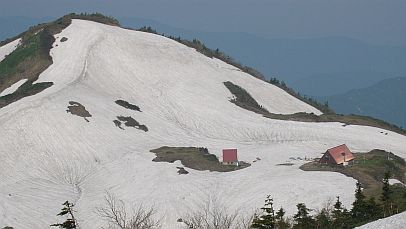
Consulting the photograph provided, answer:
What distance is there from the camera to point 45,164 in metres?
73.8

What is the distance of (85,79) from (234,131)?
2946 cm

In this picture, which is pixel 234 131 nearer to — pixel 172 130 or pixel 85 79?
pixel 172 130

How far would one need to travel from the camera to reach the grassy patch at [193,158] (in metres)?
71.0

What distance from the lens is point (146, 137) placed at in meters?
85.9

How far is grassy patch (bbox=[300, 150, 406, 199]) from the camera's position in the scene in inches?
2329

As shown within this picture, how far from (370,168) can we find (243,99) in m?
49.7

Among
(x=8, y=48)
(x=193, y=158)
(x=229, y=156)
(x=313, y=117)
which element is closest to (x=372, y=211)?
(x=229, y=156)

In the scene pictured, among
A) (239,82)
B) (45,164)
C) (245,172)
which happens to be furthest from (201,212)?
(239,82)

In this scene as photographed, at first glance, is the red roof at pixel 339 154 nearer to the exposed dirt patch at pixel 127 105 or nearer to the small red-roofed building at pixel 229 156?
the small red-roofed building at pixel 229 156

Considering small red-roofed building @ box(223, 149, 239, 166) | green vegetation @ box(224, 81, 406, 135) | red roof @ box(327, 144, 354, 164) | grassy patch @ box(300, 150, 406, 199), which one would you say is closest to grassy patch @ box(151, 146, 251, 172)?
small red-roofed building @ box(223, 149, 239, 166)

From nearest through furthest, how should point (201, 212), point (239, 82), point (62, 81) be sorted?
1. point (201, 212)
2. point (62, 81)
3. point (239, 82)

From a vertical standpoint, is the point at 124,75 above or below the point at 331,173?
above

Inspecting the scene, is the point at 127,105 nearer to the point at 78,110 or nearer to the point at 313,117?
the point at 78,110

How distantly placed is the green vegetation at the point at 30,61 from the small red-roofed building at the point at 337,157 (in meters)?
48.7
